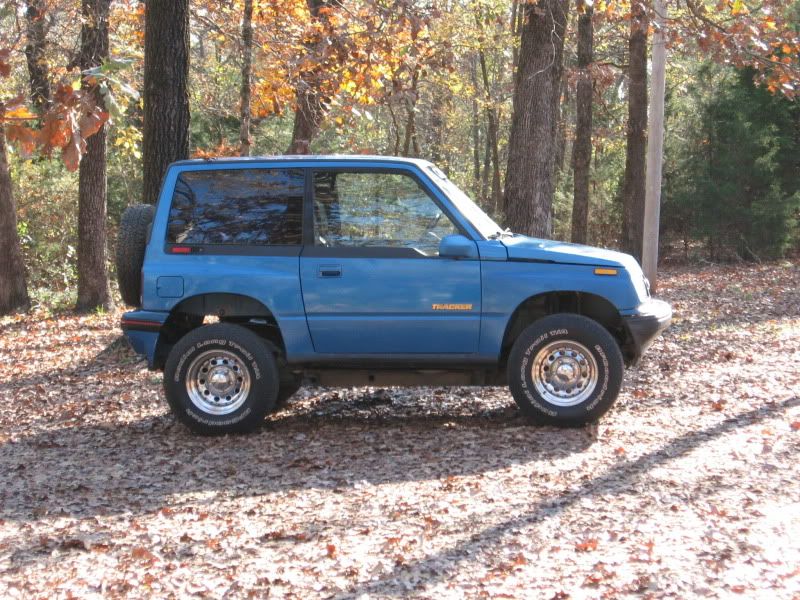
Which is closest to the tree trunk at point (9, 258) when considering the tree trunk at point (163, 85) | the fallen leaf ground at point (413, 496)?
the tree trunk at point (163, 85)

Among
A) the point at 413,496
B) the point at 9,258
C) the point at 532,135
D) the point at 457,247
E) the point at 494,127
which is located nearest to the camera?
the point at 413,496

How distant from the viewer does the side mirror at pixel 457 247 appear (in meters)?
7.23

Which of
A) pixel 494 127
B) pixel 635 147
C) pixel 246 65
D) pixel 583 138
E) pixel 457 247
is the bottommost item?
pixel 457 247

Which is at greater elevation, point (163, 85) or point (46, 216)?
point (163, 85)

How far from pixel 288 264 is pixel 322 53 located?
638cm

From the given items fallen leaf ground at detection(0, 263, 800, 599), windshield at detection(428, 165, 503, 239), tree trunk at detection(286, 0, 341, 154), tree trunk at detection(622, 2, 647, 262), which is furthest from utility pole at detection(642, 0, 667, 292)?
windshield at detection(428, 165, 503, 239)

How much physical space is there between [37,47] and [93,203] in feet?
11.2

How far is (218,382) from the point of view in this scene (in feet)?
25.0

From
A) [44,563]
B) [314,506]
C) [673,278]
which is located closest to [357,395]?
[314,506]

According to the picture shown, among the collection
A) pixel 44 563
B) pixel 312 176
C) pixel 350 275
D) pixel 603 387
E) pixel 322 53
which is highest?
pixel 322 53

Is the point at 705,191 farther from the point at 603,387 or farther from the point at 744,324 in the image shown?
the point at 603,387

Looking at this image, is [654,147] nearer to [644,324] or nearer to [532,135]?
[532,135]

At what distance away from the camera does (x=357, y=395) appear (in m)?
9.38

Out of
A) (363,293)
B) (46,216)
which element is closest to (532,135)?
(363,293)
